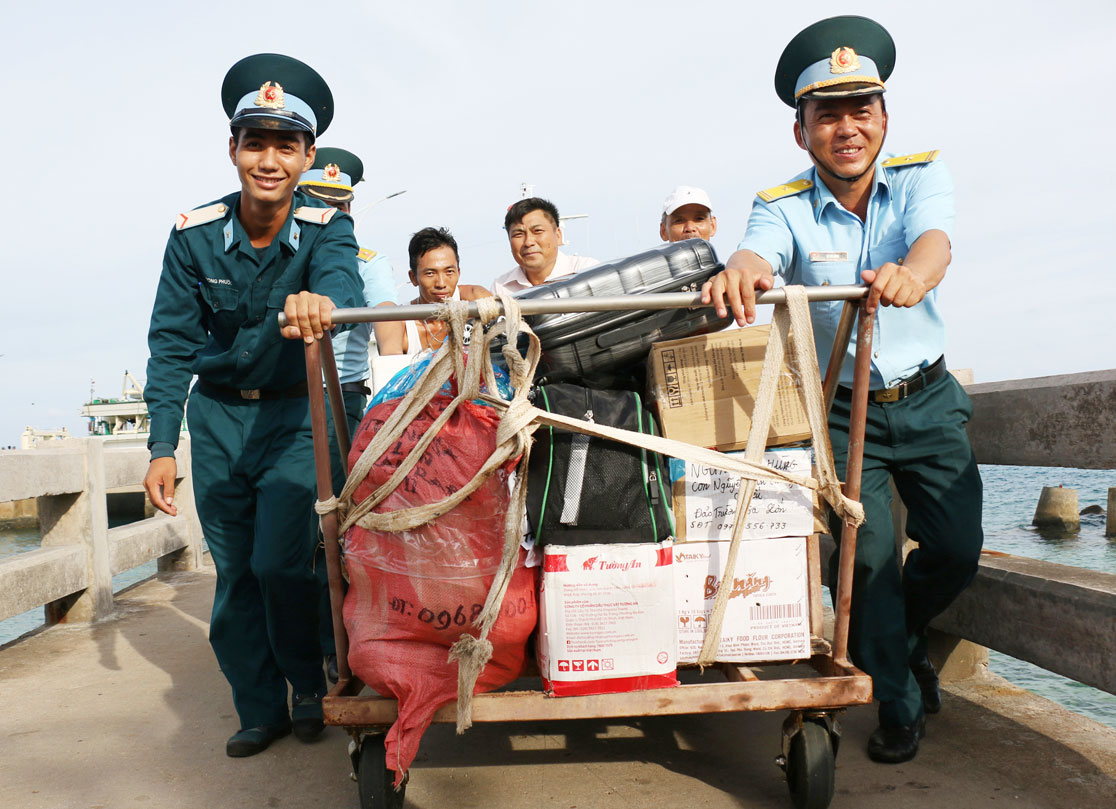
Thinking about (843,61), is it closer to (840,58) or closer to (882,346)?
Result: (840,58)

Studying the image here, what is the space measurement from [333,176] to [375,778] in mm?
4207

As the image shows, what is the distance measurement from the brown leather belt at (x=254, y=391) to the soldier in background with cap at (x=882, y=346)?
170cm

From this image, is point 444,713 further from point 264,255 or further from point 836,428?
point 264,255

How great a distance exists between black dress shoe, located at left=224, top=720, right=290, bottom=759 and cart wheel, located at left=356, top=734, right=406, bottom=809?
915 mm

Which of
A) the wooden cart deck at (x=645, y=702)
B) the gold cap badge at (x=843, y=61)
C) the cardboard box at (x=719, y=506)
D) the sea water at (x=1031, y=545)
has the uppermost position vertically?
the gold cap badge at (x=843, y=61)

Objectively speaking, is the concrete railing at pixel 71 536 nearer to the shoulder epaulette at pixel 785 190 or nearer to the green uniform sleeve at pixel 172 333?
the green uniform sleeve at pixel 172 333

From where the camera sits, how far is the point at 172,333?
3.36 meters

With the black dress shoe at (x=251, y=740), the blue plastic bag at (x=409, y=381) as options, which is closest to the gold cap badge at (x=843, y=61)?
the blue plastic bag at (x=409, y=381)

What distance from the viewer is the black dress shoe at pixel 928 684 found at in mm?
3322

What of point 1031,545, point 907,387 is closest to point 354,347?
point 907,387

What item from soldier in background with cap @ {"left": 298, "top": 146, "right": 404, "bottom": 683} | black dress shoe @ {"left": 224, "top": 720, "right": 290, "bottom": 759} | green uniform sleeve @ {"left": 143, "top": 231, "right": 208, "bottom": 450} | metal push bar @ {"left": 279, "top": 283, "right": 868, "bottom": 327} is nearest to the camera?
metal push bar @ {"left": 279, "top": 283, "right": 868, "bottom": 327}

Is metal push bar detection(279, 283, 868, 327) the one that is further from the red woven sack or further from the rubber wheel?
the rubber wheel

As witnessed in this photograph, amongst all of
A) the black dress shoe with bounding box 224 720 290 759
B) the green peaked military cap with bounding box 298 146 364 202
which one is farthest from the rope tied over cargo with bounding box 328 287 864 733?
the green peaked military cap with bounding box 298 146 364 202

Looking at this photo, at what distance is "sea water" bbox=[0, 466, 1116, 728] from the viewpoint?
4.86 meters
